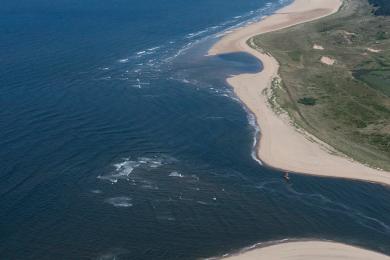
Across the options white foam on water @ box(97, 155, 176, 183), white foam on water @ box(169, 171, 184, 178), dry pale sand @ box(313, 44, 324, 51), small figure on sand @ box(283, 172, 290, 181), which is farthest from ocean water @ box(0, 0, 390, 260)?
dry pale sand @ box(313, 44, 324, 51)

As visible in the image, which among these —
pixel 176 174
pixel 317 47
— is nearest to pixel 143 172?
pixel 176 174

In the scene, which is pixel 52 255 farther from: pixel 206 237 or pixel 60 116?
pixel 60 116

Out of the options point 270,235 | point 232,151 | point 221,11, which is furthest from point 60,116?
point 221,11

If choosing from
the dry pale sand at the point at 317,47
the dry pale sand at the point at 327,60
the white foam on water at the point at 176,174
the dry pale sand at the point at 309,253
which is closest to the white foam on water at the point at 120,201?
the white foam on water at the point at 176,174

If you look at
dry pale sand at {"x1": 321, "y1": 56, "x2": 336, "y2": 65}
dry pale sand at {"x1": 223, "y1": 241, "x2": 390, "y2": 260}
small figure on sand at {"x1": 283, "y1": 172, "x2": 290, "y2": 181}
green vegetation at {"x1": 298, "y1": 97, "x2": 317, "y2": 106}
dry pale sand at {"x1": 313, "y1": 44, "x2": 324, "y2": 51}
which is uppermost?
dry pale sand at {"x1": 313, "y1": 44, "x2": 324, "y2": 51}

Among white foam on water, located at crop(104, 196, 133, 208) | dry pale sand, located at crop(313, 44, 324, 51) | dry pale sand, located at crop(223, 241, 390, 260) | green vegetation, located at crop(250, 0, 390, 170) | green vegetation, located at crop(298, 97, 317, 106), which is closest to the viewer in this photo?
dry pale sand, located at crop(223, 241, 390, 260)

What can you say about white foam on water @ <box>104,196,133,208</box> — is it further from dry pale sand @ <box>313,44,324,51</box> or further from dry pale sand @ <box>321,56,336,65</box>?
dry pale sand @ <box>313,44,324,51</box>

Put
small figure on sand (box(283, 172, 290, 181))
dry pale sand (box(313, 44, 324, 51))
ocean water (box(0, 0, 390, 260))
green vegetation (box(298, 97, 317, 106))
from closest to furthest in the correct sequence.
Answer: ocean water (box(0, 0, 390, 260)) < small figure on sand (box(283, 172, 290, 181)) < green vegetation (box(298, 97, 317, 106)) < dry pale sand (box(313, 44, 324, 51))
